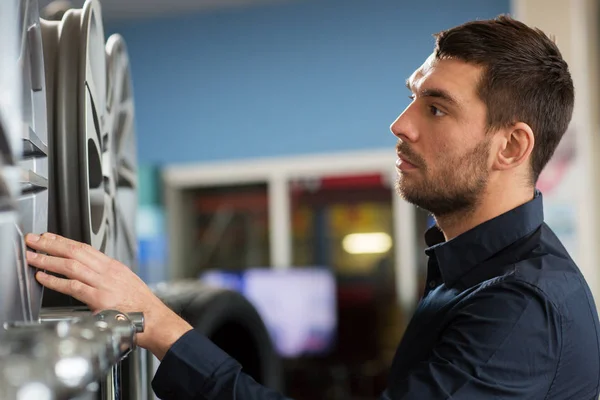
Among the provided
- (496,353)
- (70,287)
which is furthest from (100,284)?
(496,353)

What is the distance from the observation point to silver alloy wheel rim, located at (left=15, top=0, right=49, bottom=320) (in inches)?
31.1

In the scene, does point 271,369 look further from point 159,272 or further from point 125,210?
point 159,272

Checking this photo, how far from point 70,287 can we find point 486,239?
2.20 feet

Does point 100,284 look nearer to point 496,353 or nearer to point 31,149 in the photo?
point 31,149

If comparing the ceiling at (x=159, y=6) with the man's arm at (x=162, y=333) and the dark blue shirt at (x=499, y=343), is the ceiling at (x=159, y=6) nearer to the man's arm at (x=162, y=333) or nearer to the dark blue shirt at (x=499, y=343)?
the dark blue shirt at (x=499, y=343)

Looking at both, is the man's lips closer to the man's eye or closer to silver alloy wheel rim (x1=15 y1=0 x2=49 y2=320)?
the man's eye

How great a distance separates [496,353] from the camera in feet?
3.46

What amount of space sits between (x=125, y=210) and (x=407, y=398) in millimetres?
641

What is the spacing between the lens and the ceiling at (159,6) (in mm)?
5570

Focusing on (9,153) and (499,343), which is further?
(499,343)

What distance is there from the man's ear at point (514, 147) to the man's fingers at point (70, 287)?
0.70 meters

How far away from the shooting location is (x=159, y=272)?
567 cm

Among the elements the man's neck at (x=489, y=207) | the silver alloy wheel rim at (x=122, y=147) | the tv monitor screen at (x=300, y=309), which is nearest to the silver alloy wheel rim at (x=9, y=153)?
the silver alloy wheel rim at (x=122, y=147)

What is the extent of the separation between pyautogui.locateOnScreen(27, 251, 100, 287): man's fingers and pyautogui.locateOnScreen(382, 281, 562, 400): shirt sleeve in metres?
0.41
